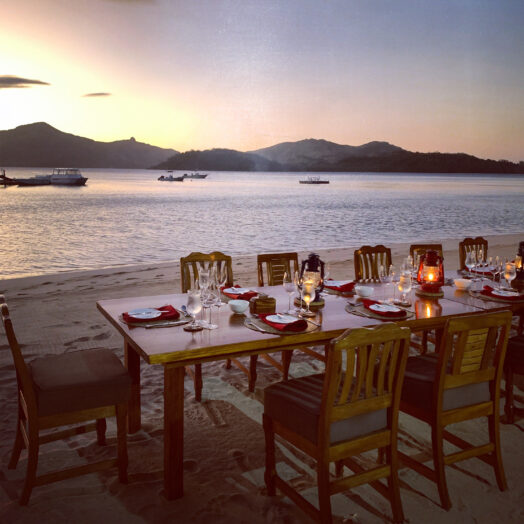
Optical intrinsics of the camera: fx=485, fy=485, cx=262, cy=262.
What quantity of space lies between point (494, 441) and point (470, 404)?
0.25 metres

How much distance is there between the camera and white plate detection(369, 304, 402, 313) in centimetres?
268

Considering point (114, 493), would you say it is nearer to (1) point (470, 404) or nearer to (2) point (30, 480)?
(2) point (30, 480)

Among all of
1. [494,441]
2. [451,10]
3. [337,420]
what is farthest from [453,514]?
[451,10]

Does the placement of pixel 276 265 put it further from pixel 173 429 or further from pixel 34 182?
pixel 34 182

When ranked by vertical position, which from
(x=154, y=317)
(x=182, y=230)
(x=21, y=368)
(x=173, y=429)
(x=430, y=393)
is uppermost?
(x=154, y=317)

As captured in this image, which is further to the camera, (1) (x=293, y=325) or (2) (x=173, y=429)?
(1) (x=293, y=325)

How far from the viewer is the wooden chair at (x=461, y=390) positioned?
7.02ft

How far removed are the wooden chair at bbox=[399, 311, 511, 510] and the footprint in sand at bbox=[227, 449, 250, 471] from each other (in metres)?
0.78

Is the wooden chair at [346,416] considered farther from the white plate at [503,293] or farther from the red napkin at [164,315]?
the white plate at [503,293]

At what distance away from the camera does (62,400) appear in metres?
2.12

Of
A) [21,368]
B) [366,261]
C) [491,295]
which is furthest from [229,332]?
[366,261]

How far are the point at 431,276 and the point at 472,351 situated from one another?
1.03 meters

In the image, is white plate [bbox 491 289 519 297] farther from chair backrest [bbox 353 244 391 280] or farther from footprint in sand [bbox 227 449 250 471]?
footprint in sand [bbox 227 449 250 471]

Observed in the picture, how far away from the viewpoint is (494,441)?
238 cm
